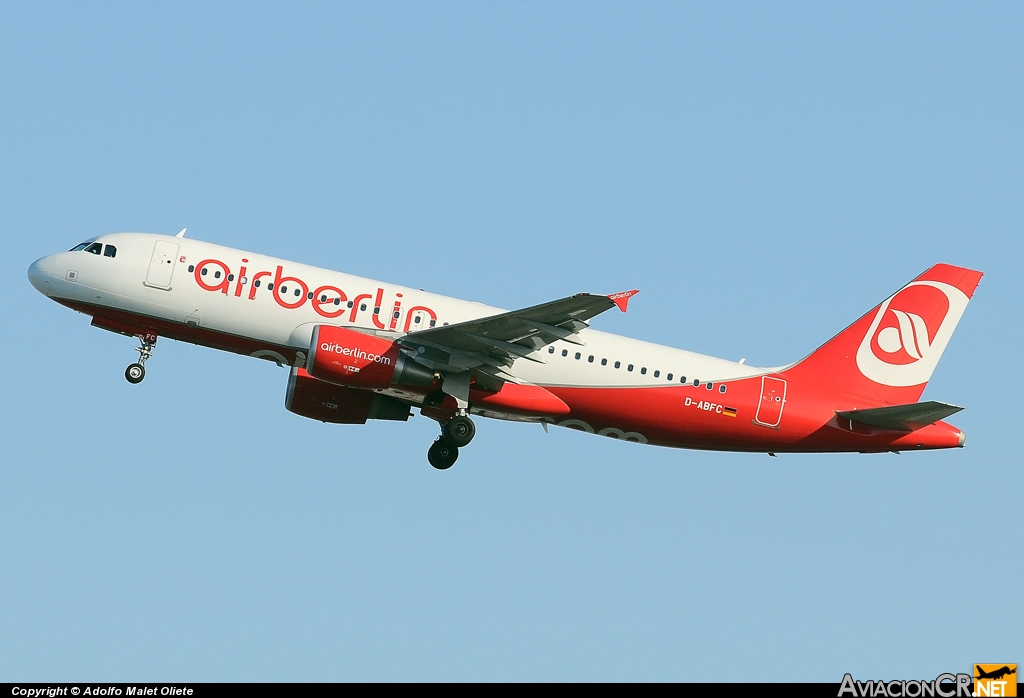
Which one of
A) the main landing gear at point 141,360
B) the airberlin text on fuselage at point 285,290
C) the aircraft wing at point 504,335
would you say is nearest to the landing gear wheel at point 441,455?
the aircraft wing at point 504,335

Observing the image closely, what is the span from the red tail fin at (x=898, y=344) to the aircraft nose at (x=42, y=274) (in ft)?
69.9

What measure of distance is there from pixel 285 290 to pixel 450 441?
624 cm

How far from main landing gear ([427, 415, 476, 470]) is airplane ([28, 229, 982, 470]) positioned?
0.05m

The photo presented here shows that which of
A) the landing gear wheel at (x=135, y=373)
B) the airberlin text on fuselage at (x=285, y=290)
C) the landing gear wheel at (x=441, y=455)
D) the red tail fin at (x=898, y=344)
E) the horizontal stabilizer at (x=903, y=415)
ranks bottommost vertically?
the landing gear wheel at (x=441, y=455)

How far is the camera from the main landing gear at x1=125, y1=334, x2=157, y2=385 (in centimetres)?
3628

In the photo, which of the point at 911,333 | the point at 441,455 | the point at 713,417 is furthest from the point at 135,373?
the point at 911,333

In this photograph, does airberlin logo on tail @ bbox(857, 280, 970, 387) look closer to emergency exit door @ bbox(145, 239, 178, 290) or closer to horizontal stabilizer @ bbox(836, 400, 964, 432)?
horizontal stabilizer @ bbox(836, 400, 964, 432)

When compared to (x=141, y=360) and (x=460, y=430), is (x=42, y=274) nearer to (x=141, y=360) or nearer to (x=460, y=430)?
(x=141, y=360)

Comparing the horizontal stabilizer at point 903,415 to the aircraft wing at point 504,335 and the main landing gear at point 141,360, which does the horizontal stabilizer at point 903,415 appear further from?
the main landing gear at point 141,360

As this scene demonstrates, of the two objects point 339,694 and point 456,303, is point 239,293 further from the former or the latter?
point 339,694

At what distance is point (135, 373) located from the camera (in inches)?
1433

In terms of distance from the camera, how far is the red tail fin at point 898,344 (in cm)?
3869

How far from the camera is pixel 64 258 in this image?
36.3 metres

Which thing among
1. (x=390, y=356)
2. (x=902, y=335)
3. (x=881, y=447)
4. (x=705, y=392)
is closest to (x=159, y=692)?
(x=390, y=356)
